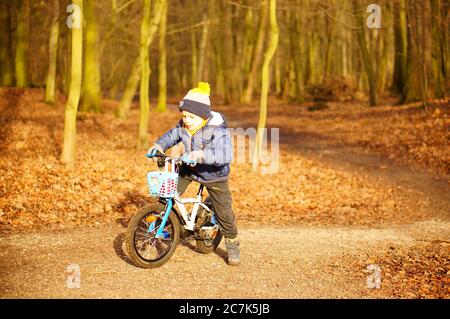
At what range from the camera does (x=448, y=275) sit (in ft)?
19.1

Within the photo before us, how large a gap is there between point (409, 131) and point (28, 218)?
1306 cm

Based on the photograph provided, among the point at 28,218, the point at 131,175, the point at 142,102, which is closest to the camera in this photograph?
the point at 28,218

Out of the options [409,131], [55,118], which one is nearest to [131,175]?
[55,118]

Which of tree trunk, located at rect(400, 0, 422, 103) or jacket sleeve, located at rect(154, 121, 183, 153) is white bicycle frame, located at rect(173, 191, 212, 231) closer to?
jacket sleeve, located at rect(154, 121, 183, 153)

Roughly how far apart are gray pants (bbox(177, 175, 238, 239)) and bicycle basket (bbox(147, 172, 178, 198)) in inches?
18.3

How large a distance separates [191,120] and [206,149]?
0.44m

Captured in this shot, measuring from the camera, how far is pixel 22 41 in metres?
24.1

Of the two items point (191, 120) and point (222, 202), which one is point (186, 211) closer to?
point (222, 202)

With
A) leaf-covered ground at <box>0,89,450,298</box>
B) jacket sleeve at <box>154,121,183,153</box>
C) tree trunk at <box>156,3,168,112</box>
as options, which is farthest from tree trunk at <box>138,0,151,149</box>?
tree trunk at <box>156,3,168,112</box>

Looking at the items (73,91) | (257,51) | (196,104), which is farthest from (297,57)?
(196,104)

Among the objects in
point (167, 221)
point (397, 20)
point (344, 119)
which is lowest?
point (167, 221)

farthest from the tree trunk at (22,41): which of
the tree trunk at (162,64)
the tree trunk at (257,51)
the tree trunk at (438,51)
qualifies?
the tree trunk at (438,51)

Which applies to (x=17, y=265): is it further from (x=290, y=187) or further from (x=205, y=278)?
(x=290, y=187)

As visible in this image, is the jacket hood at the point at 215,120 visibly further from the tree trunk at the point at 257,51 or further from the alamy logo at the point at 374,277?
the tree trunk at the point at 257,51
